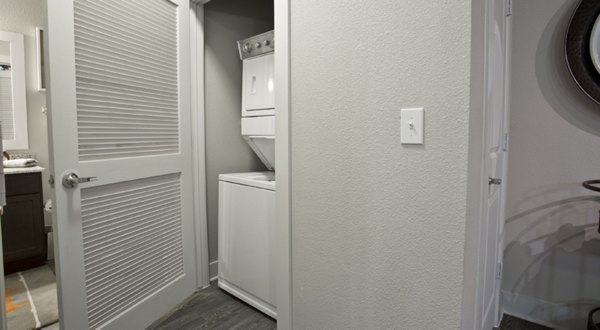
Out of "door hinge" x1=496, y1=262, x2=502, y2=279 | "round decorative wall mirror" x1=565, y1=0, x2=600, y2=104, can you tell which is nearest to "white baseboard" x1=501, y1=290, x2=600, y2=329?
"door hinge" x1=496, y1=262, x2=502, y2=279

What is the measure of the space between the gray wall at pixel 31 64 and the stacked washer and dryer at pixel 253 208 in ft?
6.40

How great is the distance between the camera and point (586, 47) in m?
1.62

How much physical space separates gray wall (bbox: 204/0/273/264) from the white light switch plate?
5.26 feet

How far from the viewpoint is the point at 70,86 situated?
1373 mm

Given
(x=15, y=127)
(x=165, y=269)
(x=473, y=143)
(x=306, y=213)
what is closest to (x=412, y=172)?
(x=473, y=143)

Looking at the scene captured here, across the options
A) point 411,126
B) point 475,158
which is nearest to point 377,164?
point 411,126

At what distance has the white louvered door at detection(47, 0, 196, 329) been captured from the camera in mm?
1361

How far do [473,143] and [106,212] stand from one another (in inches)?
63.1

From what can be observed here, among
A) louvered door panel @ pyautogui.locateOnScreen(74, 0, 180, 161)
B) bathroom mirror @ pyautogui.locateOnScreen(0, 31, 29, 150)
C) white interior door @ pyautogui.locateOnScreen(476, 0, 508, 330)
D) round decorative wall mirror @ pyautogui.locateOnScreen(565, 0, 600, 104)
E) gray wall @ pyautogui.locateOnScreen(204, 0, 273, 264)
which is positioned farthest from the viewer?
bathroom mirror @ pyautogui.locateOnScreen(0, 31, 29, 150)

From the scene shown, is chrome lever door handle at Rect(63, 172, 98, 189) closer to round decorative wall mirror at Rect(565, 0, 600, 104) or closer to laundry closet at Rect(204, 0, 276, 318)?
laundry closet at Rect(204, 0, 276, 318)

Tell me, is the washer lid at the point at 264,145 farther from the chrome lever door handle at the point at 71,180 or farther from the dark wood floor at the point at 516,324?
the dark wood floor at the point at 516,324

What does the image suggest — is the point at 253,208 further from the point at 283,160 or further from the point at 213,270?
the point at 213,270

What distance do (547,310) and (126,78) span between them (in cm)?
262

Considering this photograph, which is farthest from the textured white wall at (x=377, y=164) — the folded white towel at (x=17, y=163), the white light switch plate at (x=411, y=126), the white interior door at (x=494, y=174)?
the folded white towel at (x=17, y=163)
